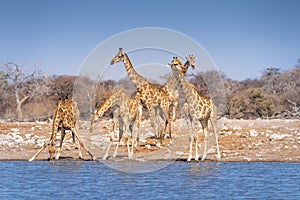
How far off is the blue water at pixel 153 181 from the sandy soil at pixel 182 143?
1333mm

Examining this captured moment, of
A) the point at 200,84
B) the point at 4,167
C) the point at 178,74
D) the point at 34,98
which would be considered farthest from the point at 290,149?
the point at 34,98

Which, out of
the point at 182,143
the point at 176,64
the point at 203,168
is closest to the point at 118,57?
the point at 176,64

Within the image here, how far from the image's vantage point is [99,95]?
32.5 metres

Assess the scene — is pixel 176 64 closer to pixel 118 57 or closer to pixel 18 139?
pixel 118 57

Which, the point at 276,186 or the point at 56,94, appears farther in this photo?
the point at 56,94

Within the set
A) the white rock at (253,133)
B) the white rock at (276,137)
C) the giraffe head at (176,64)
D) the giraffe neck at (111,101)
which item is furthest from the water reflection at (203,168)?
the white rock at (253,133)

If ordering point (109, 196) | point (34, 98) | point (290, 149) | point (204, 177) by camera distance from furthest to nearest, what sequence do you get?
point (34, 98) < point (290, 149) < point (204, 177) < point (109, 196)

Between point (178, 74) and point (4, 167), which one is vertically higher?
point (178, 74)

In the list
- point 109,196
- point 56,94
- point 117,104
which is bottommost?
point 109,196

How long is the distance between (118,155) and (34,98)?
21.5 metres

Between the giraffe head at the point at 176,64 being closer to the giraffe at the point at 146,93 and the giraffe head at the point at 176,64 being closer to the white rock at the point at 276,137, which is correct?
the giraffe at the point at 146,93

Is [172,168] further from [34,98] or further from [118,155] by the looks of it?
[34,98]

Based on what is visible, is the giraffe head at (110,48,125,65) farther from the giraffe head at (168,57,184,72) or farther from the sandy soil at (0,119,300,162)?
the sandy soil at (0,119,300,162)

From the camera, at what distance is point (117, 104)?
51.0 feet
